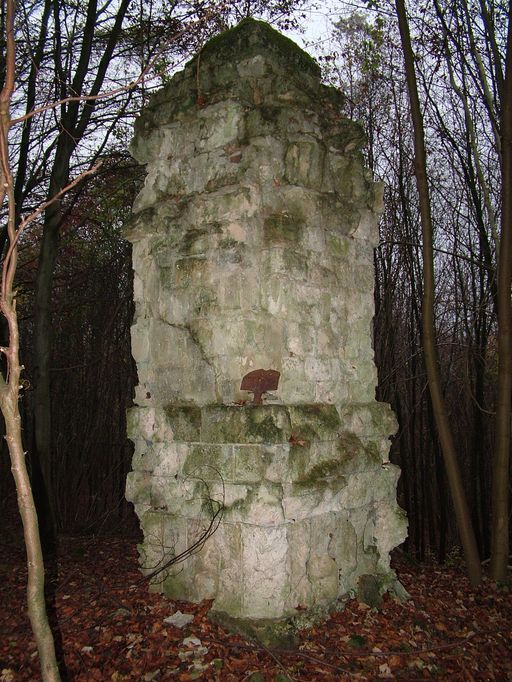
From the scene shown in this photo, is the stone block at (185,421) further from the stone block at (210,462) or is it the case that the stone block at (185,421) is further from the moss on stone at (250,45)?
the moss on stone at (250,45)

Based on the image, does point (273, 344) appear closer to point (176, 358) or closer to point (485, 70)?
point (176, 358)

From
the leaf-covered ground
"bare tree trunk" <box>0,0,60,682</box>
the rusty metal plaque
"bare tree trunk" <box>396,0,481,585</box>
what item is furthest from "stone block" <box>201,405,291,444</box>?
"bare tree trunk" <box>396,0,481,585</box>

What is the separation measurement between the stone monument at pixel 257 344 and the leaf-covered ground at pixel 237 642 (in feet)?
0.70

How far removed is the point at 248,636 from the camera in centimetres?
348

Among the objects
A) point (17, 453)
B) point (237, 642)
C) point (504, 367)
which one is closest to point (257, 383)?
point (237, 642)

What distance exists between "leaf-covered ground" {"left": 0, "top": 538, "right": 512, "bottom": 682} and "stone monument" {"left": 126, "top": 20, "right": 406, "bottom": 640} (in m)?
0.21

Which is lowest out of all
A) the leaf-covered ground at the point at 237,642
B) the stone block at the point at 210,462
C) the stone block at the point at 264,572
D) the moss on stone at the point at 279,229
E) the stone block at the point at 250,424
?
the leaf-covered ground at the point at 237,642

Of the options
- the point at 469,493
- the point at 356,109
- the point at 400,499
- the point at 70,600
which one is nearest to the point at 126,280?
the point at 356,109

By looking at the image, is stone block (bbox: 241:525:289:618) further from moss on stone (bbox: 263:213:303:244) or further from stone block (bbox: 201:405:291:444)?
moss on stone (bbox: 263:213:303:244)

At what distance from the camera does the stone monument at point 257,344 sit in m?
3.69

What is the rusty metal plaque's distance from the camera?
382cm

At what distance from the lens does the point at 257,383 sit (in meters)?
3.82

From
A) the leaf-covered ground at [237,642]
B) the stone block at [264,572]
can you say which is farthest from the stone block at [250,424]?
the leaf-covered ground at [237,642]

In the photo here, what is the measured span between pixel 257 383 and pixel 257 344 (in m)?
0.26
